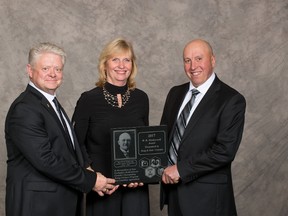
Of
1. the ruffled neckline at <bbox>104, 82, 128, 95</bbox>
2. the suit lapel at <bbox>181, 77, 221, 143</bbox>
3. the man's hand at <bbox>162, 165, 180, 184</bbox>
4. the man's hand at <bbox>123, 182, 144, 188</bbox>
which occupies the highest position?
the ruffled neckline at <bbox>104, 82, 128, 95</bbox>

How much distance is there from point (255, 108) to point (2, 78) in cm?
271

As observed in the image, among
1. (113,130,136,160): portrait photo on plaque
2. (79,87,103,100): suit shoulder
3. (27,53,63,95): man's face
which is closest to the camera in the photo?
(27,53,63,95): man's face

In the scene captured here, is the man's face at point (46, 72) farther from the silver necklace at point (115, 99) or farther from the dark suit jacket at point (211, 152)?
the dark suit jacket at point (211, 152)

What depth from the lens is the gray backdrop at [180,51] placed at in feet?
17.5

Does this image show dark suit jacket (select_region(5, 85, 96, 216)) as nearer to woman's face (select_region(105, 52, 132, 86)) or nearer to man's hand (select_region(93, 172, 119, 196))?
man's hand (select_region(93, 172, 119, 196))

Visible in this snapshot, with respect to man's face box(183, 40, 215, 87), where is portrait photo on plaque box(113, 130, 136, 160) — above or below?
below

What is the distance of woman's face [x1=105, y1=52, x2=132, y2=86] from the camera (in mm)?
3918

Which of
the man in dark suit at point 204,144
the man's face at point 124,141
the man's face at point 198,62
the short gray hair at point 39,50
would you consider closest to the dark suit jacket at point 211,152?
the man in dark suit at point 204,144

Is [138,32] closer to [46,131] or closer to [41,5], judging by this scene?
[41,5]

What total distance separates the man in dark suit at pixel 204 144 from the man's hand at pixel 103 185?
0.39m

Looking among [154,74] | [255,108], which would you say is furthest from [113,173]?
[255,108]

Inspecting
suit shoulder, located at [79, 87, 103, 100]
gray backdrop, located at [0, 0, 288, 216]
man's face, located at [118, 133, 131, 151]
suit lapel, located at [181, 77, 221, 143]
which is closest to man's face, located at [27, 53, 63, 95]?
suit shoulder, located at [79, 87, 103, 100]

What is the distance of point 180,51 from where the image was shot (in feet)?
18.6

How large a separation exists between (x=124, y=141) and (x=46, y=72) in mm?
697
